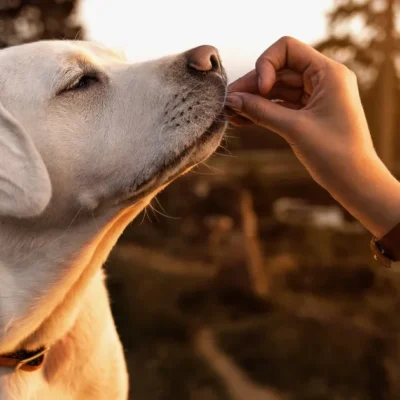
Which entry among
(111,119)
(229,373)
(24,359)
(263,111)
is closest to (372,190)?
(263,111)

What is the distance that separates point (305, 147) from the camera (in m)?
1.33

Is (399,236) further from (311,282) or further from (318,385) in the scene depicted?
(311,282)

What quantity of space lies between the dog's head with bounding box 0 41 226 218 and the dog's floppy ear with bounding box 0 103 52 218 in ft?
0.06

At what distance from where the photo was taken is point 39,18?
4391mm

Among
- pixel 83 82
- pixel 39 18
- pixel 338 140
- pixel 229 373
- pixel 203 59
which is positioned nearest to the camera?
pixel 338 140

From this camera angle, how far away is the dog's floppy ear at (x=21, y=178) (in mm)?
1354

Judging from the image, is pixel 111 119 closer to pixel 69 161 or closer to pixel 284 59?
pixel 69 161

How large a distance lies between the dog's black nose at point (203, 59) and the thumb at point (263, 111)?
0.26 ft

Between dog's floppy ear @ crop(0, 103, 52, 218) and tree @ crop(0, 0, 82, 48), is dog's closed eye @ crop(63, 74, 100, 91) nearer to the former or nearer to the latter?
dog's floppy ear @ crop(0, 103, 52, 218)

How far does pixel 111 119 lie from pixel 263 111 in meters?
0.36

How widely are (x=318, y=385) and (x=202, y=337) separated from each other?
0.95 meters

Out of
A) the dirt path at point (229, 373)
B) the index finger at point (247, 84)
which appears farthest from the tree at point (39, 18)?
the index finger at point (247, 84)

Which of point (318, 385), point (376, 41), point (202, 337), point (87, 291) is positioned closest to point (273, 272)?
point (202, 337)

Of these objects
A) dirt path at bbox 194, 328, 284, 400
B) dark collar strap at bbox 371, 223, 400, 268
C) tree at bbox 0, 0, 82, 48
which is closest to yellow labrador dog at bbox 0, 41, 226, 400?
dark collar strap at bbox 371, 223, 400, 268
